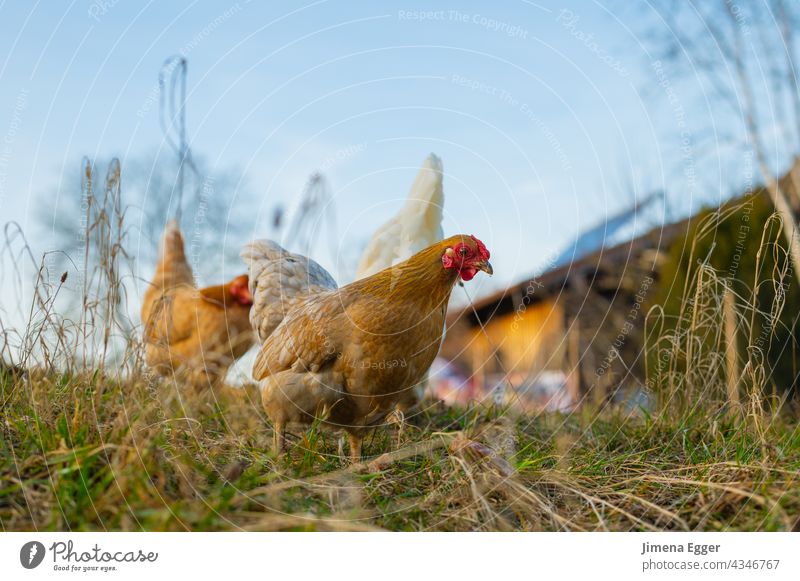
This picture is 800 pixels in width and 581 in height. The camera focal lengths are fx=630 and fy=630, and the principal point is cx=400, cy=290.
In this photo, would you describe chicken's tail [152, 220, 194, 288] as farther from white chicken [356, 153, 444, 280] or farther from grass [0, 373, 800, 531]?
grass [0, 373, 800, 531]

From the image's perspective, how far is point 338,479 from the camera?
2.50m

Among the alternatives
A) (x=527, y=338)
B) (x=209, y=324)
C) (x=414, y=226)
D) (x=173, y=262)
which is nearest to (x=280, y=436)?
(x=414, y=226)

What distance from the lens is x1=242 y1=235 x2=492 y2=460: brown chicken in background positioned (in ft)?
9.64

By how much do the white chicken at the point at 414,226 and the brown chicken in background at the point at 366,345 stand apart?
3.96 ft

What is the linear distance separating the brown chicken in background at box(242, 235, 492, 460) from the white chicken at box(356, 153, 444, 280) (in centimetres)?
121

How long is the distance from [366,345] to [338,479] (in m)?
0.66

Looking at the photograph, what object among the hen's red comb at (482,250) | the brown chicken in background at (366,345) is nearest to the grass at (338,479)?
the brown chicken in background at (366,345)

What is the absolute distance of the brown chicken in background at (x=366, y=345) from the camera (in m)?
2.94

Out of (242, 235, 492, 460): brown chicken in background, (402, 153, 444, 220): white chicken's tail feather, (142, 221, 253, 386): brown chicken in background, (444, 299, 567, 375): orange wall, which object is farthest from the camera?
(444, 299, 567, 375): orange wall

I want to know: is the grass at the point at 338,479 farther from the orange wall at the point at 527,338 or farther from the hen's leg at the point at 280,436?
the orange wall at the point at 527,338

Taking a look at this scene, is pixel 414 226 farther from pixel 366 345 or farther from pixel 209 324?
pixel 209 324

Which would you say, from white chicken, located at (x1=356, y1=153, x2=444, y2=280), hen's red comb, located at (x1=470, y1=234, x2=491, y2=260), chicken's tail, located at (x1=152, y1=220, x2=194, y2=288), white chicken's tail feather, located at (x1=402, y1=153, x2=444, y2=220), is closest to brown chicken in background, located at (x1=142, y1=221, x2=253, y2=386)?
chicken's tail, located at (x1=152, y1=220, x2=194, y2=288)
